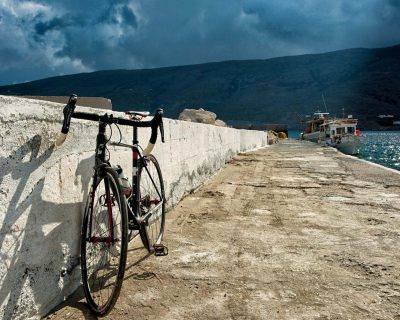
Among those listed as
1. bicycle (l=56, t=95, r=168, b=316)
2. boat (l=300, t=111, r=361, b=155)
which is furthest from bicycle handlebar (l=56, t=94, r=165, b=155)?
boat (l=300, t=111, r=361, b=155)

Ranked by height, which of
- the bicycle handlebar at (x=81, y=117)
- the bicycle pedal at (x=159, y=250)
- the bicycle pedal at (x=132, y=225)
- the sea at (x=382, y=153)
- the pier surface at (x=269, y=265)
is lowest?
the sea at (x=382, y=153)

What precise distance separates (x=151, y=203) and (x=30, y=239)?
61.7 inches

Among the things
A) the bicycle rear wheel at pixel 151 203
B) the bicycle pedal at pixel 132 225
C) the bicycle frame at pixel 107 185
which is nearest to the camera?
the bicycle frame at pixel 107 185

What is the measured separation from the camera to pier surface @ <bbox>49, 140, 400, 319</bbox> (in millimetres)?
2949

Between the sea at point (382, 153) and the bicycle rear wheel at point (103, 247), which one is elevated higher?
the bicycle rear wheel at point (103, 247)

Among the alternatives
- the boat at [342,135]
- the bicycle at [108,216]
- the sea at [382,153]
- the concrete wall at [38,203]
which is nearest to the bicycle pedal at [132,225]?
the bicycle at [108,216]

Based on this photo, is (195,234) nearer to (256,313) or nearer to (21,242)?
(256,313)

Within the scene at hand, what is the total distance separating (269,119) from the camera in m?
165

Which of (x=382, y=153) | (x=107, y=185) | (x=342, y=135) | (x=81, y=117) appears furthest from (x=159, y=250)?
(x=382, y=153)

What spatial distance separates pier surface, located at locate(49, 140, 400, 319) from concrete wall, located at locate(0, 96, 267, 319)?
316mm

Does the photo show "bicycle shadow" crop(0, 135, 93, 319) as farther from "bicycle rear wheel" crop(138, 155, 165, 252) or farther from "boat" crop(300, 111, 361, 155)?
"boat" crop(300, 111, 361, 155)

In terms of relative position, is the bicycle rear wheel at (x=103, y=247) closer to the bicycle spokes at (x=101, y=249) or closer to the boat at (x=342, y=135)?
the bicycle spokes at (x=101, y=249)

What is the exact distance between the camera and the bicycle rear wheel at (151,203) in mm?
3689

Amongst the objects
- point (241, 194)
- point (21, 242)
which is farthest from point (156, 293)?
point (241, 194)
